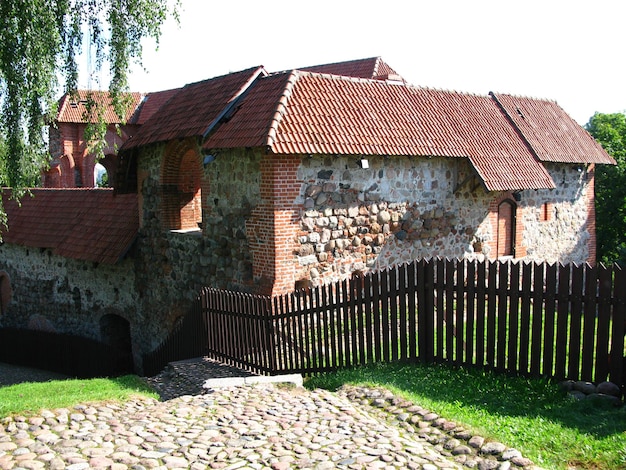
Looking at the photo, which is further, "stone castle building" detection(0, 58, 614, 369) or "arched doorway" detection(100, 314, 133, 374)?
"arched doorway" detection(100, 314, 133, 374)

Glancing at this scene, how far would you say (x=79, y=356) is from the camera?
16.4 metres

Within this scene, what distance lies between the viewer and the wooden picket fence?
265 inches

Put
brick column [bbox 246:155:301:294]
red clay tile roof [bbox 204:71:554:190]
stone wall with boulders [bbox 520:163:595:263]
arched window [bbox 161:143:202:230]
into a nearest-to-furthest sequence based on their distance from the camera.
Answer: brick column [bbox 246:155:301:294], red clay tile roof [bbox 204:71:554:190], arched window [bbox 161:143:202:230], stone wall with boulders [bbox 520:163:595:263]

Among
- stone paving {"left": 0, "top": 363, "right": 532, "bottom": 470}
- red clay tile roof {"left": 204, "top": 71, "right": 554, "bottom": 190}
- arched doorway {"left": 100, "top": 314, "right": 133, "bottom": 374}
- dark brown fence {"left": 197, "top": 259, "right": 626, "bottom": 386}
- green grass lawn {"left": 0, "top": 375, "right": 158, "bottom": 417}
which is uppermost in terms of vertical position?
red clay tile roof {"left": 204, "top": 71, "right": 554, "bottom": 190}

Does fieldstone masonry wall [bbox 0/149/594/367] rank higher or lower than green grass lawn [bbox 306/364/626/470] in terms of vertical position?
higher

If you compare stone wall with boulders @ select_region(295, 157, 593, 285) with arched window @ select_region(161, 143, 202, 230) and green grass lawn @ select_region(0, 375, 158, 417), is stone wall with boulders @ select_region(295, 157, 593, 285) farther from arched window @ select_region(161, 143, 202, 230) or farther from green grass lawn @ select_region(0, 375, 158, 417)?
arched window @ select_region(161, 143, 202, 230)

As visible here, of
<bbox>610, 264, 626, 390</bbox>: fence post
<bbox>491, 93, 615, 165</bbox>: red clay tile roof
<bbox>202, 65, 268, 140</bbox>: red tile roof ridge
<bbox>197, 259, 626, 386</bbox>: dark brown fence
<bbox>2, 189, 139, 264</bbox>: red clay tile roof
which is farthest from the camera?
<bbox>491, 93, 615, 165</bbox>: red clay tile roof

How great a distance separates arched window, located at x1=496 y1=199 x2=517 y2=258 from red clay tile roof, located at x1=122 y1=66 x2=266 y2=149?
698cm

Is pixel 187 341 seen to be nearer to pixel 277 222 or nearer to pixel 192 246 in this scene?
pixel 192 246

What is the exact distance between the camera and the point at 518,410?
20.5ft

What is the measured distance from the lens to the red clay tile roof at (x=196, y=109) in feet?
40.3

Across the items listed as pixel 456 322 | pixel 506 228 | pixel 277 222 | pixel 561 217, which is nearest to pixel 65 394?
pixel 277 222

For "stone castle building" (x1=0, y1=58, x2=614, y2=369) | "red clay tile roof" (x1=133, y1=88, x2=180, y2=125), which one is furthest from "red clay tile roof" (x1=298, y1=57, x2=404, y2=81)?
"red clay tile roof" (x1=133, y1=88, x2=180, y2=125)

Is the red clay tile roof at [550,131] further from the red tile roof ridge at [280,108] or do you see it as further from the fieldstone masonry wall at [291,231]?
the red tile roof ridge at [280,108]
